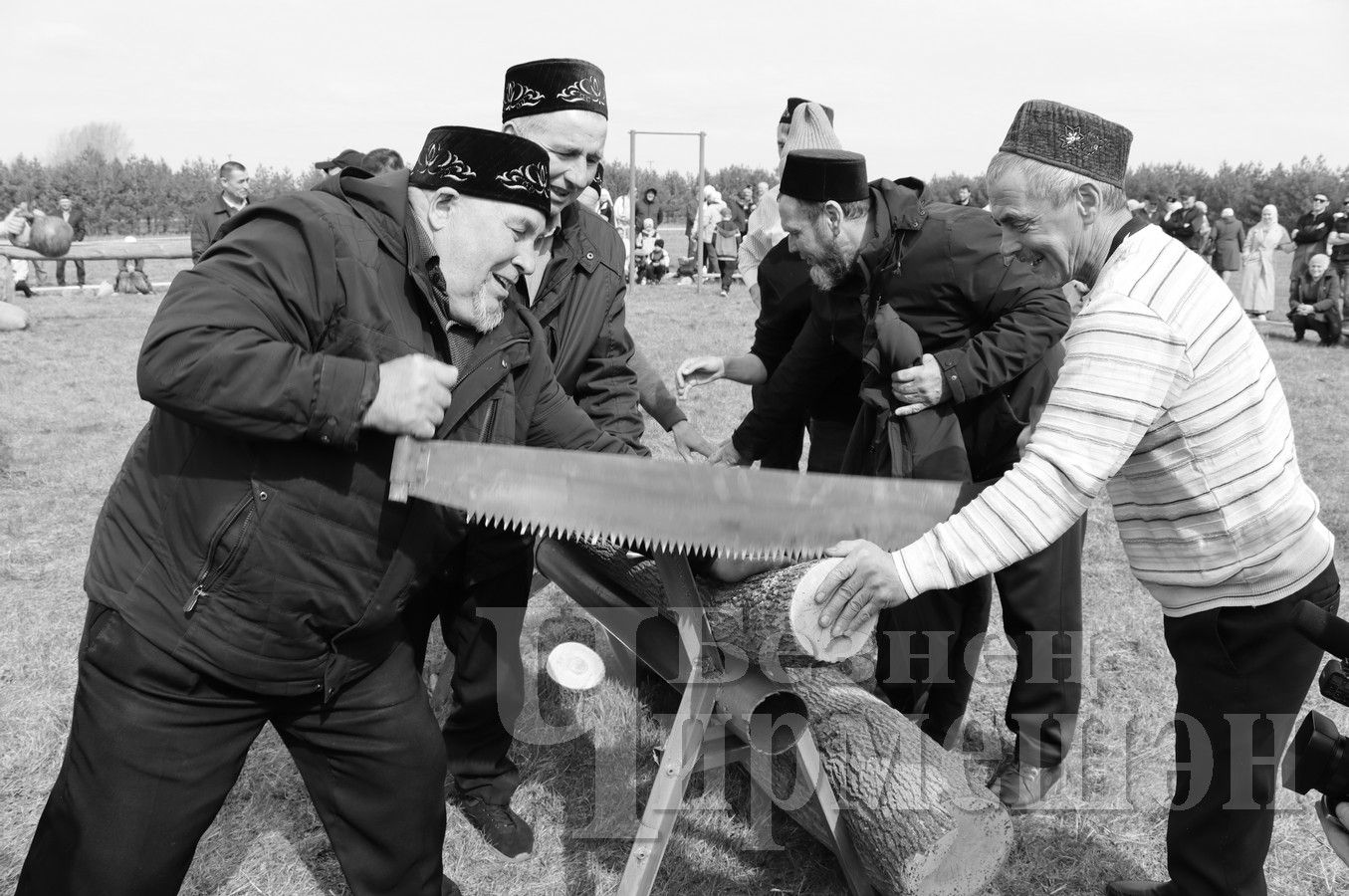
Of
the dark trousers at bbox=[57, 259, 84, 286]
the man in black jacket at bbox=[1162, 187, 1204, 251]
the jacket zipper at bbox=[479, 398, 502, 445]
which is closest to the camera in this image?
the jacket zipper at bbox=[479, 398, 502, 445]

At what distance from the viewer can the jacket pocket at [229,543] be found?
201 cm

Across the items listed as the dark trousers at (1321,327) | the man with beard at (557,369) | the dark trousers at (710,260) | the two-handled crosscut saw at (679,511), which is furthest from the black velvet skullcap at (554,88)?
the dark trousers at (710,260)

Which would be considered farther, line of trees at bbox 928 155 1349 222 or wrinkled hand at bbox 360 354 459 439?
line of trees at bbox 928 155 1349 222

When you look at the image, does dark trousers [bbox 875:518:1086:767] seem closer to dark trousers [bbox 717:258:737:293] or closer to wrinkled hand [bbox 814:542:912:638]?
wrinkled hand [bbox 814:542:912:638]

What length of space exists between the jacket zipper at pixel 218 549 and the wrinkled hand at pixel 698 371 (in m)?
2.30

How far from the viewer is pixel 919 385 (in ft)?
10.7

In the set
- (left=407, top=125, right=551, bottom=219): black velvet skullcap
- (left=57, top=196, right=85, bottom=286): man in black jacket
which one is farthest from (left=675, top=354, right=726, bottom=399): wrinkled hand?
→ (left=57, top=196, right=85, bottom=286): man in black jacket

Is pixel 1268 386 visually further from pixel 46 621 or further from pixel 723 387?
pixel 723 387

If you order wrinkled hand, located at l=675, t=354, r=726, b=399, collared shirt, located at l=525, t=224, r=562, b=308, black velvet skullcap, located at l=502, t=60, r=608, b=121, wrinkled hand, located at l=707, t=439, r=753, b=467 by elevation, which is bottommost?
wrinkled hand, located at l=707, t=439, r=753, b=467

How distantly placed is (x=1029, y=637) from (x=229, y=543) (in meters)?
2.75

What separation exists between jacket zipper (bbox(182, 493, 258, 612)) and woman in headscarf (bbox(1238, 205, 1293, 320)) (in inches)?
679

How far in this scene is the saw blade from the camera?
2.16 metres

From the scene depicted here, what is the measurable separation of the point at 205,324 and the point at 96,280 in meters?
23.8

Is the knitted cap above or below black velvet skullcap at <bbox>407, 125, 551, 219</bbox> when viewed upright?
above
